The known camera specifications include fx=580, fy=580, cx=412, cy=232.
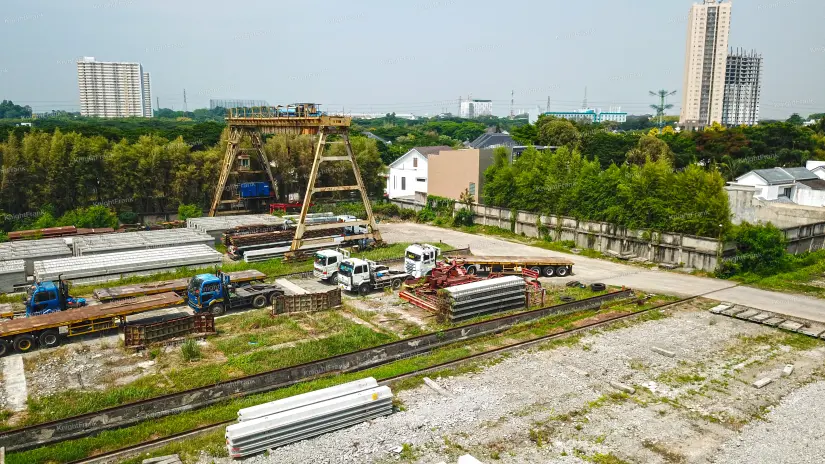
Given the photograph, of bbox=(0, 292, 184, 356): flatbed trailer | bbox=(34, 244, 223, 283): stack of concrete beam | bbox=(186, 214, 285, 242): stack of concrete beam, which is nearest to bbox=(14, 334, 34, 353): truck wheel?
bbox=(0, 292, 184, 356): flatbed trailer

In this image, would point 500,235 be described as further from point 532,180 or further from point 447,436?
point 447,436

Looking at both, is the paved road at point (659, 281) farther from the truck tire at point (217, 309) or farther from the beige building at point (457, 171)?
the truck tire at point (217, 309)

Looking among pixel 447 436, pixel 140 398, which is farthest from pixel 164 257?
pixel 447 436

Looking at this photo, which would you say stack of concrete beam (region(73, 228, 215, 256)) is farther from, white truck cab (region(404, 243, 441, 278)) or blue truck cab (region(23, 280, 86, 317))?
white truck cab (region(404, 243, 441, 278))

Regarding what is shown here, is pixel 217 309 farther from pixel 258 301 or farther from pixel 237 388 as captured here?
pixel 237 388

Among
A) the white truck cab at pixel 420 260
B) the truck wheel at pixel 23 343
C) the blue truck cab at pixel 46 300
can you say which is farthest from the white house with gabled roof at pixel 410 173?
the truck wheel at pixel 23 343

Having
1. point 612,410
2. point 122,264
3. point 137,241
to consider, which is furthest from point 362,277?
point 137,241
